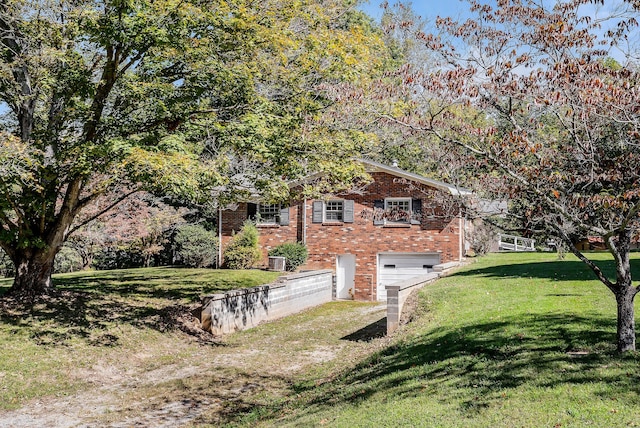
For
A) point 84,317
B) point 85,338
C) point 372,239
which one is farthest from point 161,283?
point 372,239

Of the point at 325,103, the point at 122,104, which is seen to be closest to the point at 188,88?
the point at 122,104

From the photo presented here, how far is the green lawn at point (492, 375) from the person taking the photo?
6.09 metres

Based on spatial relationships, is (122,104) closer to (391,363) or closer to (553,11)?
(391,363)

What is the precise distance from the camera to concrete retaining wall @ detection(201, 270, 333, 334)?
615 inches

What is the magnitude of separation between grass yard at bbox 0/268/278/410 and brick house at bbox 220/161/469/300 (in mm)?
9033

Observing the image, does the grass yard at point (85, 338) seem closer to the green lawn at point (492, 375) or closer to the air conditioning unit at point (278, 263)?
the green lawn at point (492, 375)

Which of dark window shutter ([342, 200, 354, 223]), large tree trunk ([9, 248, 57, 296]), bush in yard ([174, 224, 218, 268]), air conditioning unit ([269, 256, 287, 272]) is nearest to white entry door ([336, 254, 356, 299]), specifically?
dark window shutter ([342, 200, 354, 223])

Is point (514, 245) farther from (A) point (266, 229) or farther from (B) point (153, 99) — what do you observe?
(B) point (153, 99)

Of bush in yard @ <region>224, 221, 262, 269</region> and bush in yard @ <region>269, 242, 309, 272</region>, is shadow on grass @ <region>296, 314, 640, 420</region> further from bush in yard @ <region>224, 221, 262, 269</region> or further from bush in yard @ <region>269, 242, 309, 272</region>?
bush in yard @ <region>224, 221, 262, 269</region>

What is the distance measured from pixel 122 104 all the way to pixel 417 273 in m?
15.9

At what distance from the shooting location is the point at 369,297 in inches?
1009

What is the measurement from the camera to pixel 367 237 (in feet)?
85.1

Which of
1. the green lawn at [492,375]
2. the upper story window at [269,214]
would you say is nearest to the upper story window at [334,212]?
the upper story window at [269,214]

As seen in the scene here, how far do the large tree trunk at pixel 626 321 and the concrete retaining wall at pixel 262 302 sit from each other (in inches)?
427
